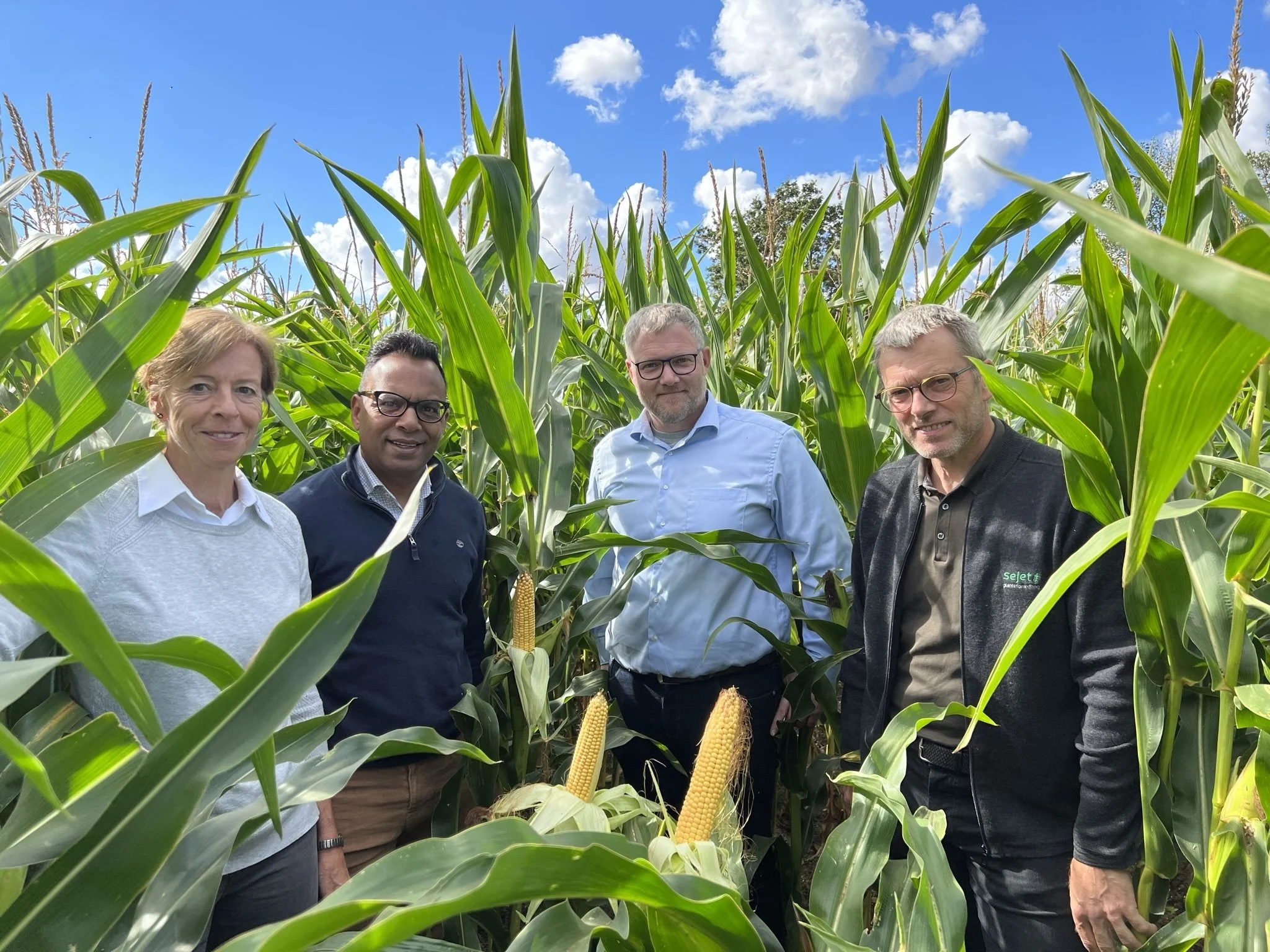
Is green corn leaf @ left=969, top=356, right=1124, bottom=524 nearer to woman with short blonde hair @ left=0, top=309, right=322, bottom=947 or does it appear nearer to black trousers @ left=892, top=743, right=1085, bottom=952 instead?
black trousers @ left=892, top=743, right=1085, bottom=952

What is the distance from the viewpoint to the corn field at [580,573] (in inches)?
25.8

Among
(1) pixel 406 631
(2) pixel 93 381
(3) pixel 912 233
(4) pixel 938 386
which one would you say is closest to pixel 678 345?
(3) pixel 912 233

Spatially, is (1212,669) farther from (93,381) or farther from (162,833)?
(93,381)

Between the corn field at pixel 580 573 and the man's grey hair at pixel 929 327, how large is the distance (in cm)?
21

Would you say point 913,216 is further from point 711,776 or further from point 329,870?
point 329,870

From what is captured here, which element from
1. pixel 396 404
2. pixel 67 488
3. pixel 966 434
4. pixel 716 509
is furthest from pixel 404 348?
pixel 966 434

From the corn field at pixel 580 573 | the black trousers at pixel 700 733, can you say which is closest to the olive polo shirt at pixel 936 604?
the corn field at pixel 580 573

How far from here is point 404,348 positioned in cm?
196

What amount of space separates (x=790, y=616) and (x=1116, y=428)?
1144 millimetres

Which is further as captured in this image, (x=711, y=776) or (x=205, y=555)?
(x=205, y=555)

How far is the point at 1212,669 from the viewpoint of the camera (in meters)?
1.23

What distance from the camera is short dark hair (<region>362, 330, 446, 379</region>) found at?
6.44 feet

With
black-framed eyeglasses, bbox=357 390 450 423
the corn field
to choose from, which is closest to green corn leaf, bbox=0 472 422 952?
the corn field

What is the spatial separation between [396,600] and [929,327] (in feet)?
4.39
